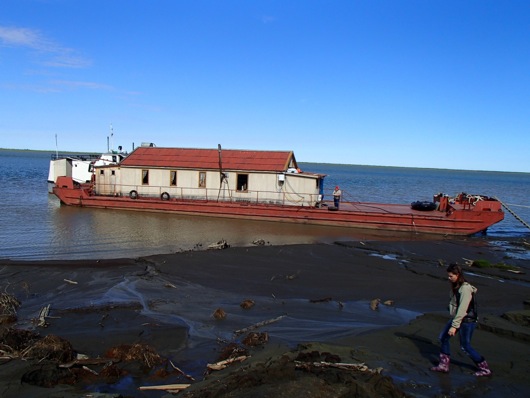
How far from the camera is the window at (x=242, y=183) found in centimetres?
2691

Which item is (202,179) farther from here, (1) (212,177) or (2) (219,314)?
(2) (219,314)

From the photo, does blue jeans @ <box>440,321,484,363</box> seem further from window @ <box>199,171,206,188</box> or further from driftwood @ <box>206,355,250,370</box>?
window @ <box>199,171,206,188</box>

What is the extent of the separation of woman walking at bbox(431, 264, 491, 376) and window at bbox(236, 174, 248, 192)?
821 inches

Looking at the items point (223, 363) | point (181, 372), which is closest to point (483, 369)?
point (223, 363)

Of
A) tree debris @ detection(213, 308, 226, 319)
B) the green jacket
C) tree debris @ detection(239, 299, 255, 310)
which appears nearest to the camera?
the green jacket

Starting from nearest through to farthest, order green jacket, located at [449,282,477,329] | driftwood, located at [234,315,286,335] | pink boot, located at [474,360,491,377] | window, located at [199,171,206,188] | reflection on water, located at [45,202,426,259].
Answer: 1. green jacket, located at [449,282,477,329]
2. pink boot, located at [474,360,491,377]
3. driftwood, located at [234,315,286,335]
4. reflection on water, located at [45,202,426,259]
5. window, located at [199,171,206,188]

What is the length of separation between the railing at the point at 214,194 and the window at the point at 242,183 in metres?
0.23

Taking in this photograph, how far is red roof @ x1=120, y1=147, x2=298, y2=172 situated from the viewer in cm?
2675

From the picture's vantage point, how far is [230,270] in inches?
544

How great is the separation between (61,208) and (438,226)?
2330 cm

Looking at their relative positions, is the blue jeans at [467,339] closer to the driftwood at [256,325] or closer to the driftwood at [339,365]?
the driftwood at [339,365]

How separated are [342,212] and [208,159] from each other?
9.09 metres

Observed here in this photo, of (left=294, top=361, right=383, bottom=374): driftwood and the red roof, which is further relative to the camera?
the red roof

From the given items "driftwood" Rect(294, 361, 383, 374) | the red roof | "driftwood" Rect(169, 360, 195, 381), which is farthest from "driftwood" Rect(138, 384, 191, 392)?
the red roof
